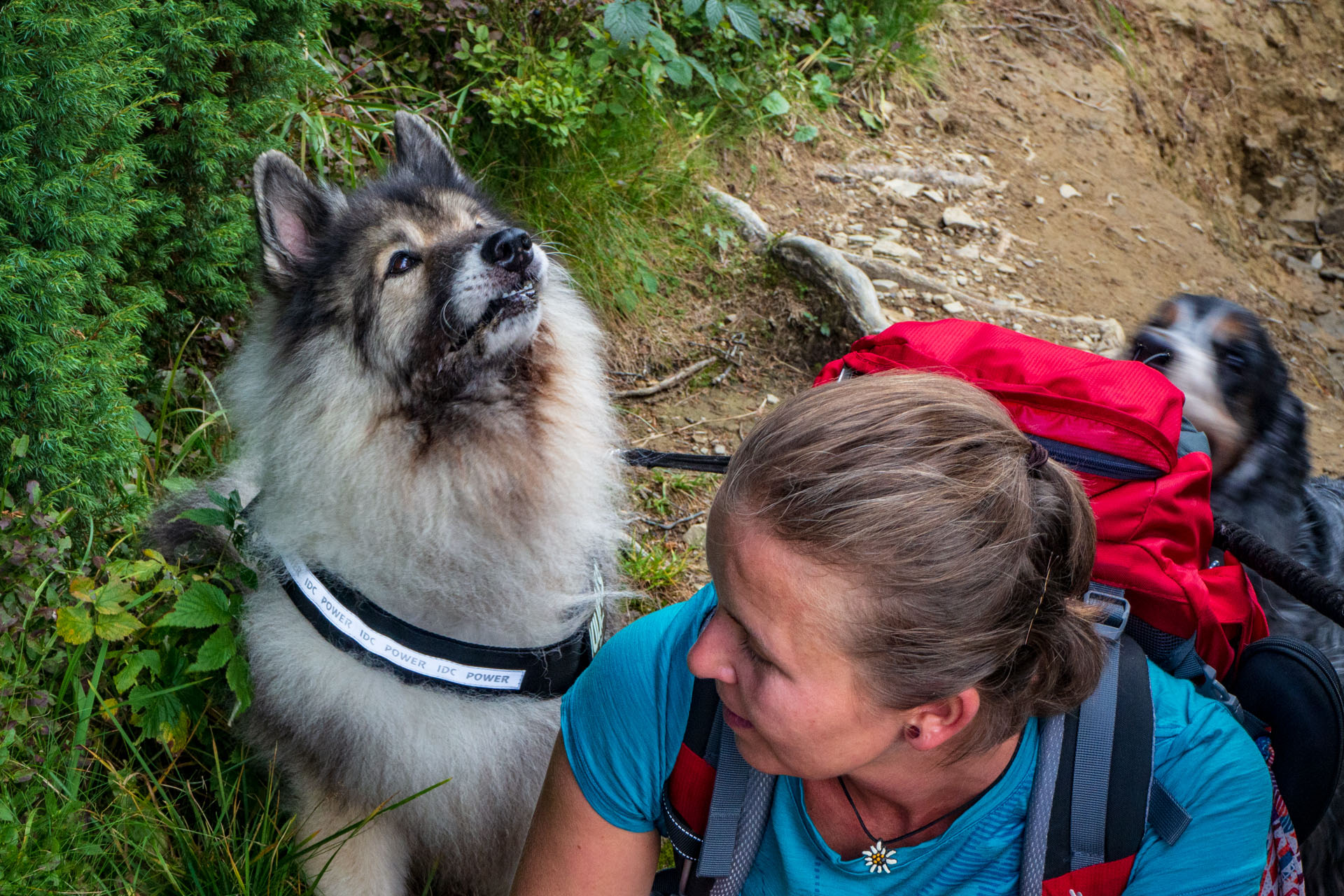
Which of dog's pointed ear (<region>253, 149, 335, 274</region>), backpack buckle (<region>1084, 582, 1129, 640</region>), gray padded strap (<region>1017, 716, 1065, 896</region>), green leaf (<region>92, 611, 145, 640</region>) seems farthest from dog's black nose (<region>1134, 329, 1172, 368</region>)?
green leaf (<region>92, 611, 145, 640</region>)

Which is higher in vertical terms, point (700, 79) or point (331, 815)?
point (700, 79)

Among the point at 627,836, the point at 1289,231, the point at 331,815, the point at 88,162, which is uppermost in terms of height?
the point at 88,162

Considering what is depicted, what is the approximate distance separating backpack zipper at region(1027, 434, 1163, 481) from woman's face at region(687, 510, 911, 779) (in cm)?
52

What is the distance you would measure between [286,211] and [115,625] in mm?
1096

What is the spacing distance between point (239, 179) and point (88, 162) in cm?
78

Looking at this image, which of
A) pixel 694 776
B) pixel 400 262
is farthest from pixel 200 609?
pixel 694 776

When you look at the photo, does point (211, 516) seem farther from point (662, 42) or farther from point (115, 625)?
point (662, 42)

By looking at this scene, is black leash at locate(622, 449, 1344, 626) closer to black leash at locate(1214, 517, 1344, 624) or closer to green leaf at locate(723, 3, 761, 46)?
black leash at locate(1214, 517, 1344, 624)

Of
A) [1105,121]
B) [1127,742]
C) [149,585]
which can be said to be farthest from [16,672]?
[1105,121]

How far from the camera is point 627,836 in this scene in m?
1.77

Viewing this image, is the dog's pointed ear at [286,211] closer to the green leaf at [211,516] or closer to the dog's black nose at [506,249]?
the dog's black nose at [506,249]

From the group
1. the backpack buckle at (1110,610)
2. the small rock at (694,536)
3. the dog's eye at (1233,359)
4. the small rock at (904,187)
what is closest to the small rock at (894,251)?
the small rock at (904,187)

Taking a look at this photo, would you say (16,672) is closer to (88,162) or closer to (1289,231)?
(88,162)

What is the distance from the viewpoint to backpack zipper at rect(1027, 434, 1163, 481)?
1628mm
